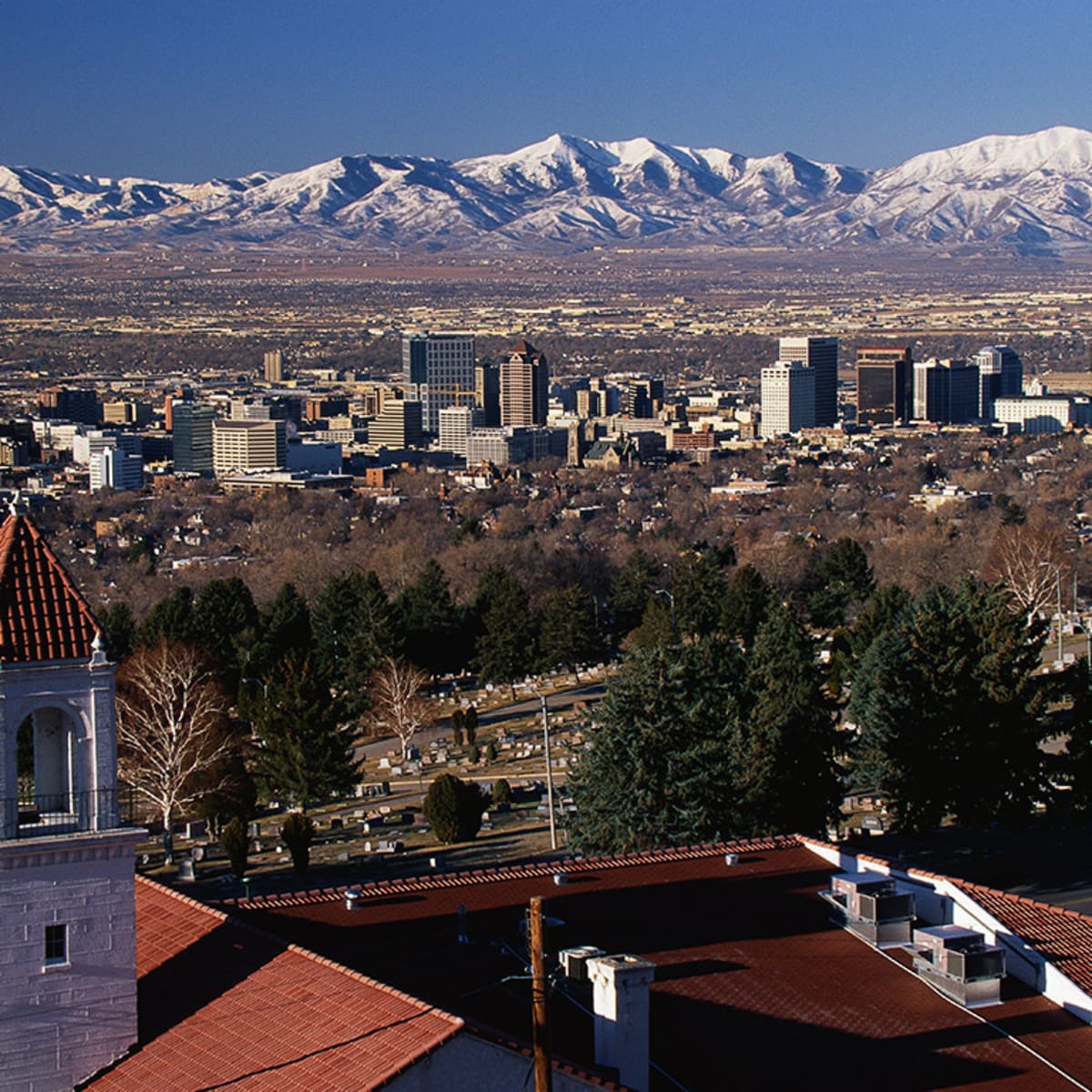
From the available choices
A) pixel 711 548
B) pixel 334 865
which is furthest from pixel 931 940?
pixel 711 548

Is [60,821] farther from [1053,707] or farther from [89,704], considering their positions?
[1053,707]

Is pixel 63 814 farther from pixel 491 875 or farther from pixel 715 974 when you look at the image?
pixel 715 974

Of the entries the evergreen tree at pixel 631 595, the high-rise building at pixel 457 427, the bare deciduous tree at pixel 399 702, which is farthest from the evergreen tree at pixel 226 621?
the high-rise building at pixel 457 427

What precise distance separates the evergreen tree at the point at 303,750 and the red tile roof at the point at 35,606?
24.1 meters

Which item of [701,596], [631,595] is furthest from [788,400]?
[701,596]

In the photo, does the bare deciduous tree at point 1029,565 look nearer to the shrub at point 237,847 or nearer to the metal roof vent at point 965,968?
the shrub at point 237,847

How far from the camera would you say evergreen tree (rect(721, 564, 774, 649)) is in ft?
179

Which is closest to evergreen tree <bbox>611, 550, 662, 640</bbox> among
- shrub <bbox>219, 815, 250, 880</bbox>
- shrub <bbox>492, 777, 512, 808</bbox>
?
shrub <bbox>492, 777, 512, 808</bbox>

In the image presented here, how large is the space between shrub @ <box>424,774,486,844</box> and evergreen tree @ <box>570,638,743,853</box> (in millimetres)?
5946

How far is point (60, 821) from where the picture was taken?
13008mm

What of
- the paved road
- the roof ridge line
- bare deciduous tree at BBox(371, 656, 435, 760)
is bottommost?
the paved road

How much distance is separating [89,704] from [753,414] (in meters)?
187

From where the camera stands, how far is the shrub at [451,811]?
3269 cm

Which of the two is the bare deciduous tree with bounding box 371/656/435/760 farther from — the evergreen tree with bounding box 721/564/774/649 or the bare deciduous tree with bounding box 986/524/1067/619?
the bare deciduous tree with bounding box 986/524/1067/619
